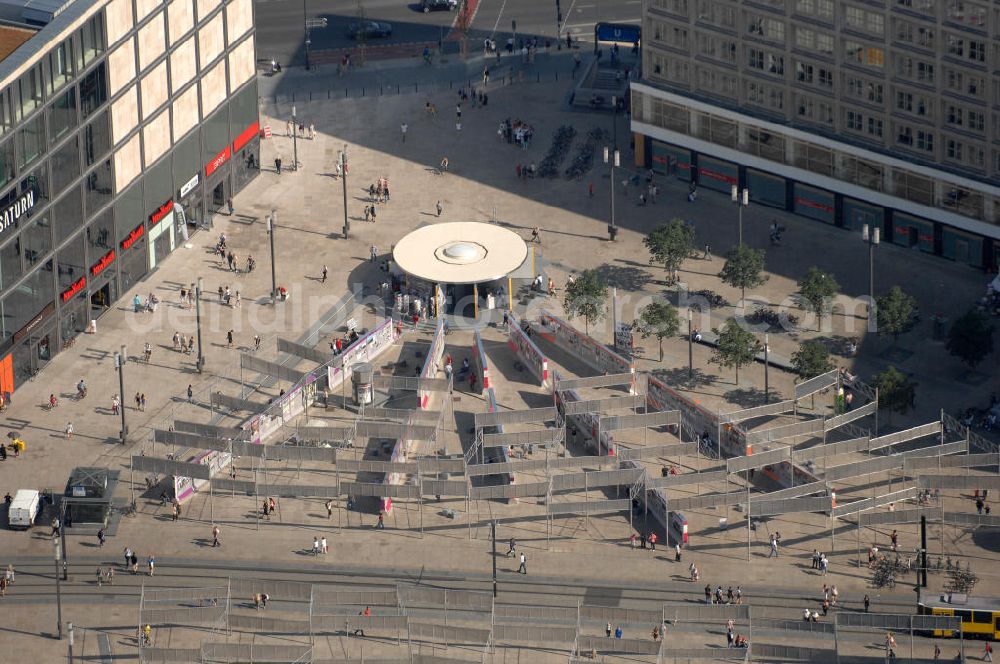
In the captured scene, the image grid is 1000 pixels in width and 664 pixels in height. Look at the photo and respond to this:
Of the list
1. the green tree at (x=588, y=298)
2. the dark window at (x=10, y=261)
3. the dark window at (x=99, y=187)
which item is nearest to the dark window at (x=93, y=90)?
the dark window at (x=99, y=187)

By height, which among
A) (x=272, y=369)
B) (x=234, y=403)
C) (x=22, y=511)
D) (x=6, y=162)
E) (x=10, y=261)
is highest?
(x=6, y=162)

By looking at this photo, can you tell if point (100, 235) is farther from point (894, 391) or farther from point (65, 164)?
point (894, 391)

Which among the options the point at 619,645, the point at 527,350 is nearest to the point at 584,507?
the point at 619,645

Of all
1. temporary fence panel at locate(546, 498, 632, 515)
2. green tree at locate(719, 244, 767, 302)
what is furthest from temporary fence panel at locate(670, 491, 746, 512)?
green tree at locate(719, 244, 767, 302)

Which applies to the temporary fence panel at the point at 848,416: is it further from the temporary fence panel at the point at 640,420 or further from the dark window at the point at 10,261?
the dark window at the point at 10,261

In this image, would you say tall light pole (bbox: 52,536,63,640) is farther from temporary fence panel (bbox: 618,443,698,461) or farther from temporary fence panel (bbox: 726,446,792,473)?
temporary fence panel (bbox: 726,446,792,473)
